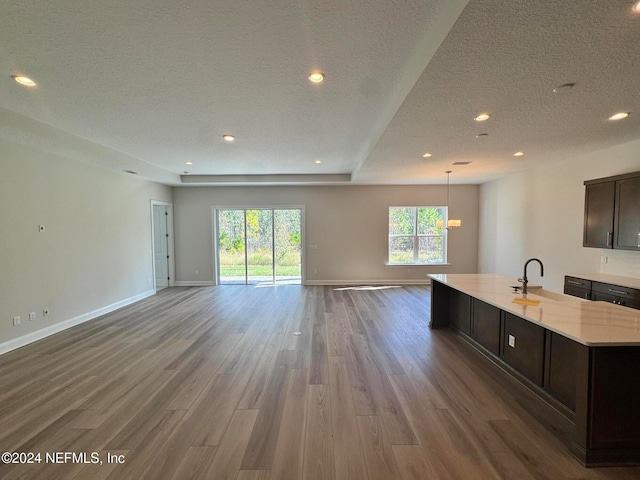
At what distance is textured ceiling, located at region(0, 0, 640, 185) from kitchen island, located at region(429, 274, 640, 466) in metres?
1.87

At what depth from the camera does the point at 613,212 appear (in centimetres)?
367

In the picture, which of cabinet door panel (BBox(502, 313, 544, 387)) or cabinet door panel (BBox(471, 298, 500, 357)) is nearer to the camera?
cabinet door panel (BBox(502, 313, 544, 387))

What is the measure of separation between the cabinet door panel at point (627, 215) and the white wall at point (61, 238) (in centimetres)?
760

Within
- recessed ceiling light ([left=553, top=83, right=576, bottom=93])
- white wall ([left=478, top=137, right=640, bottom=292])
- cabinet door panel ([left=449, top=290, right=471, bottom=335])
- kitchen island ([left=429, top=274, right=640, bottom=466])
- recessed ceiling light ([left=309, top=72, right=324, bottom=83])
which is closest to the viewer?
kitchen island ([left=429, top=274, right=640, bottom=466])

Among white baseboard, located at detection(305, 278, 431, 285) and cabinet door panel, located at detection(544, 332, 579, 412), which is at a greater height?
cabinet door panel, located at detection(544, 332, 579, 412)

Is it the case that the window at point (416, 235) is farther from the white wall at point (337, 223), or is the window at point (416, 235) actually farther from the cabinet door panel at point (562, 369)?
the cabinet door panel at point (562, 369)

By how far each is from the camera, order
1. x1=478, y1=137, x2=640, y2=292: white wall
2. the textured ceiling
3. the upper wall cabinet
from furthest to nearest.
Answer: x1=478, y1=137, x2=640, y2=292: white wall < the upper wall cabinet < the textured ceiling

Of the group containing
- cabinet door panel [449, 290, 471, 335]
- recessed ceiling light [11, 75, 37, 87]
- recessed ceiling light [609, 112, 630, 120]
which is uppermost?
recessed ceiling light [11, 75, 37, 87]

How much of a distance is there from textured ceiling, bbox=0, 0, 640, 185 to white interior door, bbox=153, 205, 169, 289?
318 centimetres

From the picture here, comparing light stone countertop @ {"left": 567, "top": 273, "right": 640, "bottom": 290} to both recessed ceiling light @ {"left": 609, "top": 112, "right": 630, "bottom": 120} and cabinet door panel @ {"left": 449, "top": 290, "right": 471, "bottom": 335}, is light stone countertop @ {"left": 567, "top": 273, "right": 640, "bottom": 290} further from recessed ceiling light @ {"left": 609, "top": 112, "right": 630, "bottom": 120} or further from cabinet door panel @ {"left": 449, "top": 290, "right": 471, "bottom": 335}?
recessed ceiling light @ {"left": 609, "top": 112, "right": 630, "bottom": 120}

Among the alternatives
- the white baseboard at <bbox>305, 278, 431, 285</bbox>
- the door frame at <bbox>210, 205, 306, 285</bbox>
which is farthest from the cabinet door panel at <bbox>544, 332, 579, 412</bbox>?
the door frame at <bbox>210, 205, 306, 285</bbox>

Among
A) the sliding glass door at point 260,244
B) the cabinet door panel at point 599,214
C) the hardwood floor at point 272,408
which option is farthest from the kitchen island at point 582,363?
Result: the sliding glass door at point 260,244

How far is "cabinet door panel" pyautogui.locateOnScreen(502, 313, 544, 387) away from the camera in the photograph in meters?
2.36

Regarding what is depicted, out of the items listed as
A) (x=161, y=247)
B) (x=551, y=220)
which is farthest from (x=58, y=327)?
(x=551, y=220)
